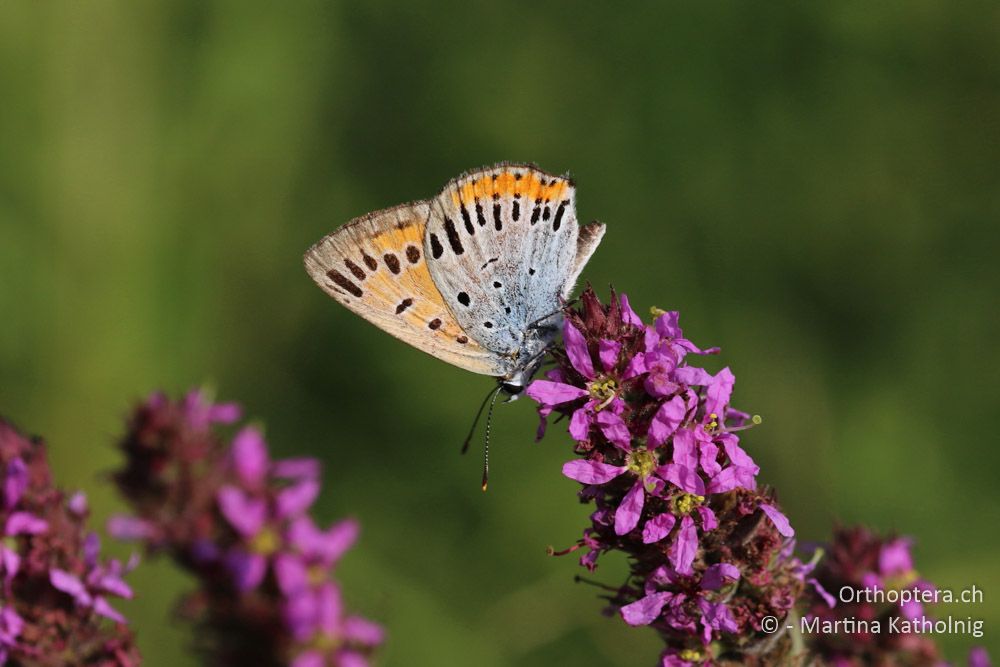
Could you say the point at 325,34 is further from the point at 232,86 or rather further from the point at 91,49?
the point at 91,49

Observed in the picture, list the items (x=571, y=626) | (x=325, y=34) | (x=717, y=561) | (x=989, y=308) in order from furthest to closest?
1. (x=325, y=34)
2. (x=989, y=308)
3. (x=571, y=626)
4. (x=717, y=561)

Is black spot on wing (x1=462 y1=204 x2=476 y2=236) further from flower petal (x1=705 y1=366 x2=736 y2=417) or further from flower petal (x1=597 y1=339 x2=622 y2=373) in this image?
flower petal (x1=705 y1=366 x2=736 y2=417)

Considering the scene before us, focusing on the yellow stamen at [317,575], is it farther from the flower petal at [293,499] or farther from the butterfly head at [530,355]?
the butterfly head at [530,355]

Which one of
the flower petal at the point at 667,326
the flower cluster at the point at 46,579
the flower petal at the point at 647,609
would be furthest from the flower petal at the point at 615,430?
the flower cluster at the point at 46,579

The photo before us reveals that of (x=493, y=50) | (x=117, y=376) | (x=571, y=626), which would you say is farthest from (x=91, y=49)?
(x=571, y=626)

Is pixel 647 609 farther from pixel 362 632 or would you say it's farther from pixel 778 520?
pixel 362 632

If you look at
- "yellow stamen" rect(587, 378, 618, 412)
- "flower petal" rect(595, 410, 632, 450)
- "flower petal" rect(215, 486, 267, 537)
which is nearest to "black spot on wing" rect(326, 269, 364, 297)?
"flower petal" rect(215, 486, 267, 537)
